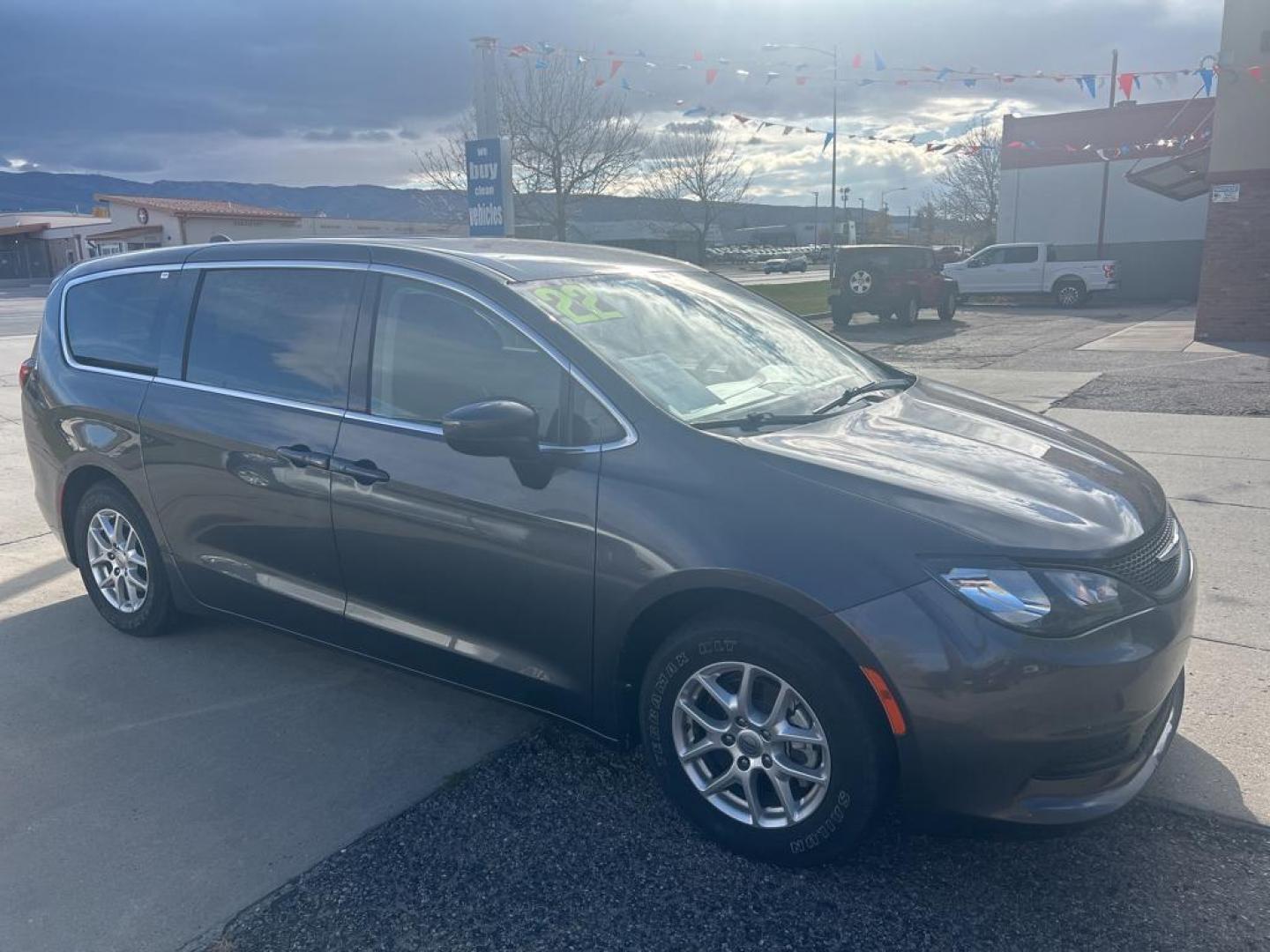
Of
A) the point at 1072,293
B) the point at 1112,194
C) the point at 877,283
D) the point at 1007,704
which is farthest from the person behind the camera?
the point at 1112,194

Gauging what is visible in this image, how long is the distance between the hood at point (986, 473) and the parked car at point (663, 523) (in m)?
0.02

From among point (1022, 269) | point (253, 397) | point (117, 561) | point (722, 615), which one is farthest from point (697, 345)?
point (1022, 269)

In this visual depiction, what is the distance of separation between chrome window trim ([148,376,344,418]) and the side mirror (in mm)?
784

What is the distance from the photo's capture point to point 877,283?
22.6 m

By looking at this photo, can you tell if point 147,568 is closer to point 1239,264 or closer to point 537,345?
point 537,345

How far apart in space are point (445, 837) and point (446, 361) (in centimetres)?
155

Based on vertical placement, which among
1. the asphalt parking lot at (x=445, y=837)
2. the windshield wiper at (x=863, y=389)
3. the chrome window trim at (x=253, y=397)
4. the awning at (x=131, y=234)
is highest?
the awning at (x=131, y=234)

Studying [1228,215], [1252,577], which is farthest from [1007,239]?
[1252,577]

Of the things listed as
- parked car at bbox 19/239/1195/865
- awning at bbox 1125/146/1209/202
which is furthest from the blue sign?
awning at bbox 1125/146/1209/202

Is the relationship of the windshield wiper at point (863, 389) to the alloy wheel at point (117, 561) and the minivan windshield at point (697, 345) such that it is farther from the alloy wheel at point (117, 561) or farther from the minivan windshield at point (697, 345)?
the alloy wheel at point (117, 561)

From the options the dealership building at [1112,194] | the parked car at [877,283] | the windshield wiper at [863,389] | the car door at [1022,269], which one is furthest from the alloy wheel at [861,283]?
the windshield wiper at [863,389]

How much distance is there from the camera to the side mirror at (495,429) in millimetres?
3061

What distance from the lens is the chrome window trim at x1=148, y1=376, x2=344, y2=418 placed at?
3.74 m

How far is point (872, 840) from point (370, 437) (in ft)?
6.89
